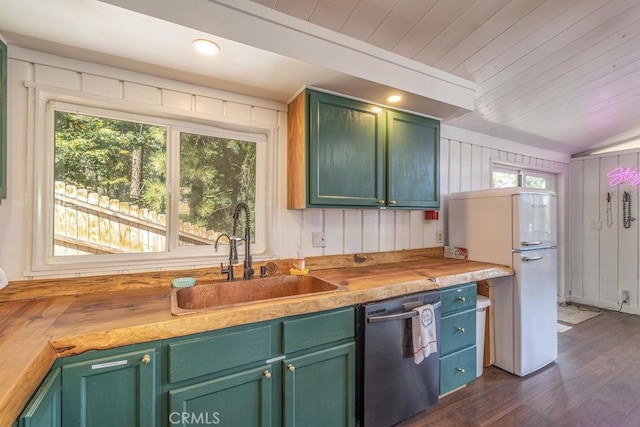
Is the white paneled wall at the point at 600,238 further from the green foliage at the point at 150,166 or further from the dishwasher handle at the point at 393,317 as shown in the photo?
the green foliage at the point at 150,166

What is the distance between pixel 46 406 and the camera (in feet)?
2.89

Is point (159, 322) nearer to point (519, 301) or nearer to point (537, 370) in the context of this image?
point (519, 301)

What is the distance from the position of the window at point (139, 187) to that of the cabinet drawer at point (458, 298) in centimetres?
136

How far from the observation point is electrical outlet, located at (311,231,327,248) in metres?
2.19

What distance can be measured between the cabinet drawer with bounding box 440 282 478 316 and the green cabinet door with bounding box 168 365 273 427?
1.27m

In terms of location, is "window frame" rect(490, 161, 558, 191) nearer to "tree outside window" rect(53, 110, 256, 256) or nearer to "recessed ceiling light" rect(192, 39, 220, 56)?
"tree outside window" rect(53, 110, 256, 256)

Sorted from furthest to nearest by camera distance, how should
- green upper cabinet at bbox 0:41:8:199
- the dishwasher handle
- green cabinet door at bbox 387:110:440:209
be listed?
green cabinet door at bbox 387:110:440:209
the dishwasher handle
green upper cabinet at bbox 0:41:8:199

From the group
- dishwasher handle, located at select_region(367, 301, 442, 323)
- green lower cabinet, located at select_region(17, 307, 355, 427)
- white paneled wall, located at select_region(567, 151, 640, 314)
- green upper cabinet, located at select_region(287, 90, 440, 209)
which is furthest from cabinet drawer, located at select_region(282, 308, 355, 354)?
white paneled wall, located at select_region(567, 151, 640, 314)

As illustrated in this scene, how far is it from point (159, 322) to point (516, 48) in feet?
8.82

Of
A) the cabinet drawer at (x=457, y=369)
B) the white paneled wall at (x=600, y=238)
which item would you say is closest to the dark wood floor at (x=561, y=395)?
the cabinet drawer at (x=457, y=369)

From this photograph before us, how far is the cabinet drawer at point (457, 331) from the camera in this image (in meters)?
1.94

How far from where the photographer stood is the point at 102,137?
1.65 metres

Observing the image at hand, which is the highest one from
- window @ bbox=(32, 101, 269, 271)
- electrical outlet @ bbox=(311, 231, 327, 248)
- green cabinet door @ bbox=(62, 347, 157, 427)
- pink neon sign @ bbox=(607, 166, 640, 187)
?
pink neon sign @ bbox=(607, 166, 640, 187)

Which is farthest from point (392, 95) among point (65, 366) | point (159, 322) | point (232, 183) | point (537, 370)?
point (537, 370)
